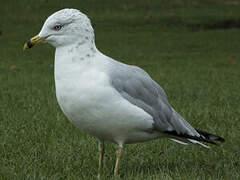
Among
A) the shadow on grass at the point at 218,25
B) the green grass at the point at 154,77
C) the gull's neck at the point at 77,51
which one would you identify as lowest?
the shadow on grass at the point at 218,25

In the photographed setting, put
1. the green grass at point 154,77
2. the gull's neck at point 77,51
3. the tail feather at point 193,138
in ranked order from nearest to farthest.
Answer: the gull's neck at point 77,51 < the tail feather at point 193,138 < the green grass at point 154,77

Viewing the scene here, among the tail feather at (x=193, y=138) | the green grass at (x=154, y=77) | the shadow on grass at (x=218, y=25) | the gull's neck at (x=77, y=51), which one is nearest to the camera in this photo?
the gull's neck at (x=77, y=51)

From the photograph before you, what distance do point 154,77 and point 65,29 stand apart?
7225 mm

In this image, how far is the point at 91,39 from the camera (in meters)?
4.12

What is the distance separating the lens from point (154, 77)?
11.2 meters

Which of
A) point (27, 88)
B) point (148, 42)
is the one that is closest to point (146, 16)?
point (148, 42)

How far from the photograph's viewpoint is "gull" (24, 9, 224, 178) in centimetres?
389

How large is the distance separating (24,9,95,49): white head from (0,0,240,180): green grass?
1.06 metres

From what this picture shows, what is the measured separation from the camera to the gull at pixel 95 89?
389 cm

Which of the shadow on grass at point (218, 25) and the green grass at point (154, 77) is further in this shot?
the shadow on grass at point (218, 25)

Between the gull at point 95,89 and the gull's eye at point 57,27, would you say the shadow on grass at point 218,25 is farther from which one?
the gull's eye at point 57,27

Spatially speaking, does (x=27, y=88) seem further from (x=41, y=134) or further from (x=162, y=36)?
(x=162, y=36)

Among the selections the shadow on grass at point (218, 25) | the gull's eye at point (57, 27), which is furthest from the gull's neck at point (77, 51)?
the shadow on grass at point (218, 25)

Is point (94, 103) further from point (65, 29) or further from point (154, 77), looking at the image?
point (154, 77)
